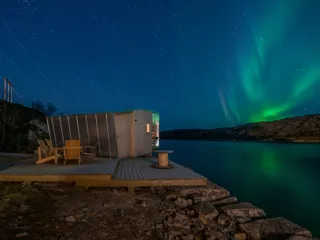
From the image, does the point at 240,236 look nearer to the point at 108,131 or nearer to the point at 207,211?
the point at 207,211

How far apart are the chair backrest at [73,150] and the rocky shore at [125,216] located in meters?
2.14

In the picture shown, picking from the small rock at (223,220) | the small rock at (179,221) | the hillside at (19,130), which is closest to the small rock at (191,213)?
the small rock at (179,221)

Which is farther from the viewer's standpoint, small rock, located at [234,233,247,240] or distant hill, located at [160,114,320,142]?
distant hill, located at [160,114,320,142]

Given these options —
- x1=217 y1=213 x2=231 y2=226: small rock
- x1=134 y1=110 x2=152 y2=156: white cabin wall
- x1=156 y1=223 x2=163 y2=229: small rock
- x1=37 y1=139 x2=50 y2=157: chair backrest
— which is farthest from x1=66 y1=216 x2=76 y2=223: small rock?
x1=134 y1=110 x2=152 y2=156: white cabin wall

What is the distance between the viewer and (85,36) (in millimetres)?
28875

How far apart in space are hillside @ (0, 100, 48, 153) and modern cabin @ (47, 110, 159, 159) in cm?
910

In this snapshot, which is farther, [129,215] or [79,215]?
[129,215]

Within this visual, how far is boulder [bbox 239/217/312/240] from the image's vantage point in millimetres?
4055

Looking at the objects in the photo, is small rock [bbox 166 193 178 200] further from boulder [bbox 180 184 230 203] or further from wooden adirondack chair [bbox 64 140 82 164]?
wooden adirondack chair [bbox 64 140 82 164]

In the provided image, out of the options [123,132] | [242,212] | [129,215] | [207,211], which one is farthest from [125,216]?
[123,132]

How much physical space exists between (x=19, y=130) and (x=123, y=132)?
12.6 meters

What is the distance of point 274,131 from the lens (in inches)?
3612

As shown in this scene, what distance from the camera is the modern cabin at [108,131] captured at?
388 inches

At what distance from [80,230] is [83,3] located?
19.0m
